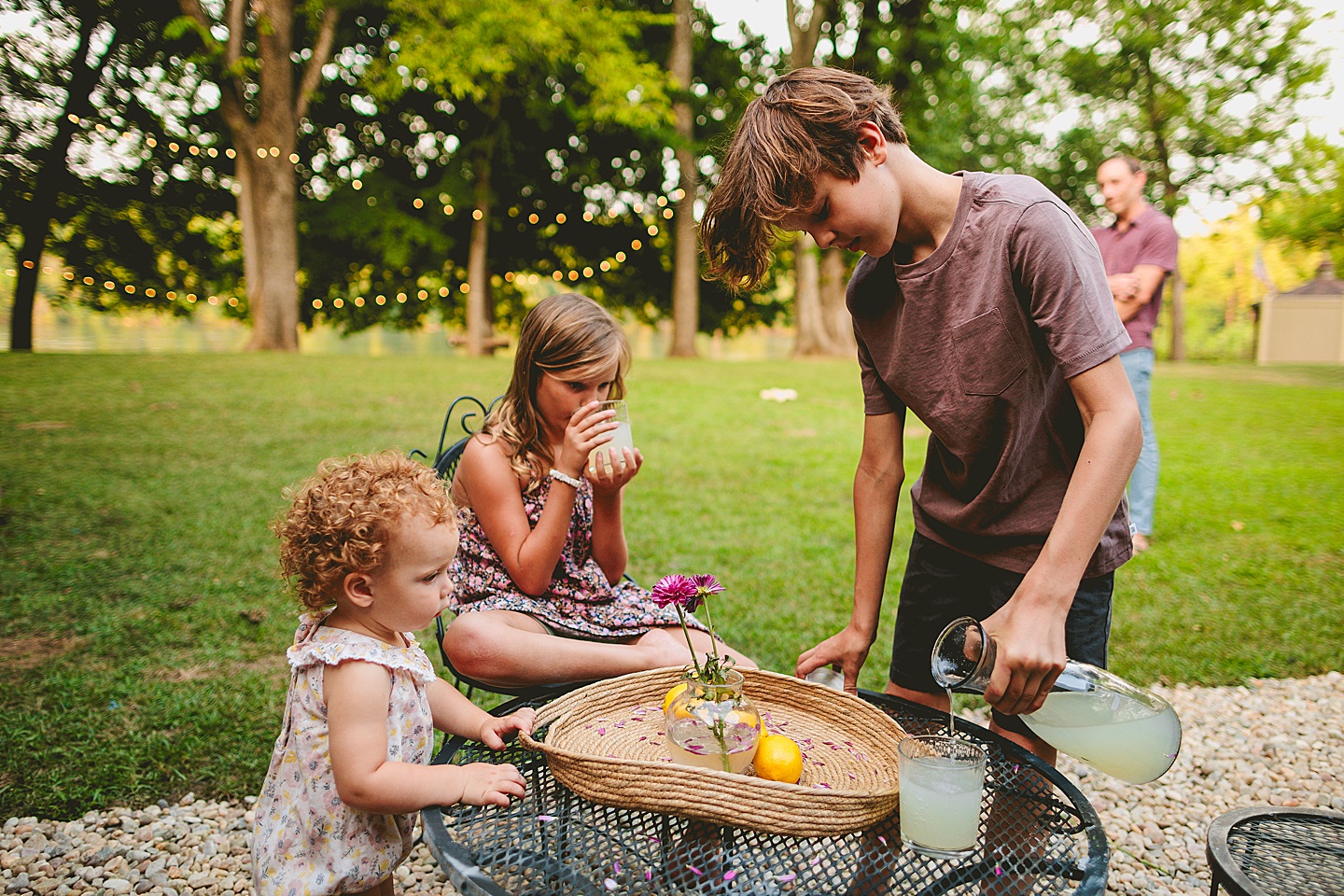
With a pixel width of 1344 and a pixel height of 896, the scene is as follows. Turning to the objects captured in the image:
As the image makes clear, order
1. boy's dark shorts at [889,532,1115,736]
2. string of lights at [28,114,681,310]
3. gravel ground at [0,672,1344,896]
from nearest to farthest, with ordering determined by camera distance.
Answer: boy's dark shorts at [889,532,1115,736] < gravel ground at [0,672,1344,896] < string of lights at [28,114,681,310]

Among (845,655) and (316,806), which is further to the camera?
(845,655)

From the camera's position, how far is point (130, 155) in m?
18.3

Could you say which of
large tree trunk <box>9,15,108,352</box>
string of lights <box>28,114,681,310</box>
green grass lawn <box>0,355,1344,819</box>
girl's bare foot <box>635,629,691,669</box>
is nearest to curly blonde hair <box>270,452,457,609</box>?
girl's bare foot <box>635,629,691,669</box>

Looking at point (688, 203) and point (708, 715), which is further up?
point (688, 203)

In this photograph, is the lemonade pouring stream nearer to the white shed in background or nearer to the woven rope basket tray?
the woven rope basket tray

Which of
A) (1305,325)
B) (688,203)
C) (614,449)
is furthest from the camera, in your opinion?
(1305,325)

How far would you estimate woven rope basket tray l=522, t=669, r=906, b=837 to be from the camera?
128cm

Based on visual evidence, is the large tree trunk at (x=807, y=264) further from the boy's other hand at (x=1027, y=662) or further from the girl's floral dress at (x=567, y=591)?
the boy's other hand at (x=1027, y=662)

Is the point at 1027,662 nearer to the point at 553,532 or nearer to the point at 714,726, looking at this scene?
the point at 714,726

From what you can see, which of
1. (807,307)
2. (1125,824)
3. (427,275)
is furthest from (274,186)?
(1125,824)

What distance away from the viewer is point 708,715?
1430 mm

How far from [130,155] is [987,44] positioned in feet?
62.4

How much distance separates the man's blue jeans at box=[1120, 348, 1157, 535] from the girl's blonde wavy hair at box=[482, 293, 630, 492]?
3766 mm

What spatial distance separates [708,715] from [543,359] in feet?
4.11
